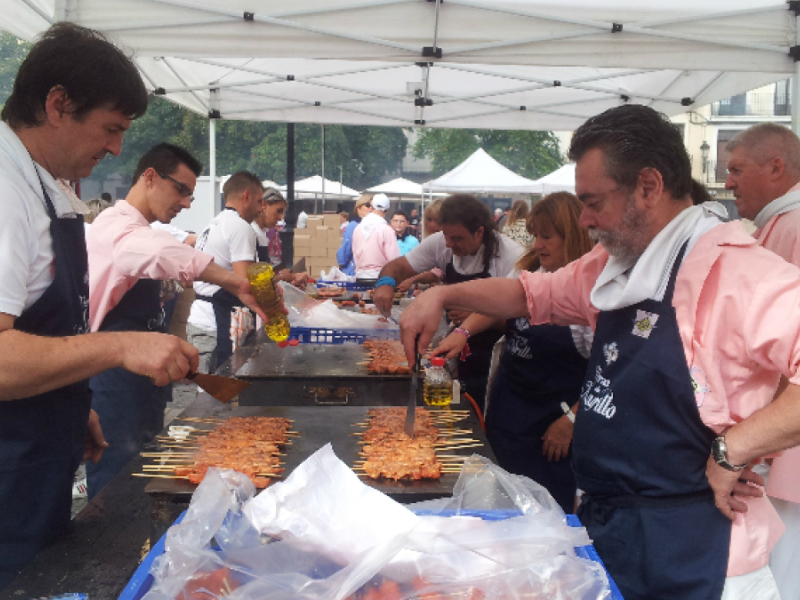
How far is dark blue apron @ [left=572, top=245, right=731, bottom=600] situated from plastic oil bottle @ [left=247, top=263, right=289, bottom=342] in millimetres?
2290

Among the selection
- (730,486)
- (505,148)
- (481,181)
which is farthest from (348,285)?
(505,148)

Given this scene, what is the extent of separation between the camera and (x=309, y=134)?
41906 mm

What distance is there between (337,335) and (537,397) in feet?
5.46

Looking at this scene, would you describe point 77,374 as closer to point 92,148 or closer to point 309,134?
point 92,148

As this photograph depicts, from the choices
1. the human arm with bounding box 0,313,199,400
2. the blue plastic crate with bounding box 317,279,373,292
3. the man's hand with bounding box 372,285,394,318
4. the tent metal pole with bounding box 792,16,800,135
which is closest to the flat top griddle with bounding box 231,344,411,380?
the man's hand with bounding box 372,285,394,318

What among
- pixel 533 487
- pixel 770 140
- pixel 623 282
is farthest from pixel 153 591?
pixel 770 140

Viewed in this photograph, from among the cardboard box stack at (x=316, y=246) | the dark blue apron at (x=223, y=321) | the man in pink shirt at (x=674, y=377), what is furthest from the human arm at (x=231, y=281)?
the cardboard box stack at (x=316, y=246)

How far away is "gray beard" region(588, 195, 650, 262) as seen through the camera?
199 centimetres

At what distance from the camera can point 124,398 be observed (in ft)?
11.9

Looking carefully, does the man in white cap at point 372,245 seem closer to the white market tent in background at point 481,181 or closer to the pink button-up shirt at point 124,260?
the pink button-up shirt at point 124,260

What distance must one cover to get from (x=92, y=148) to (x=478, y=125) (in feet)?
24.6

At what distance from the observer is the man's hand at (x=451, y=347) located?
11.8ft

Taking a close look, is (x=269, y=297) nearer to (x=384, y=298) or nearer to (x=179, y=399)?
(x=384, y=298)

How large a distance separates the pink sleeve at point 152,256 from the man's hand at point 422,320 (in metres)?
1.52
